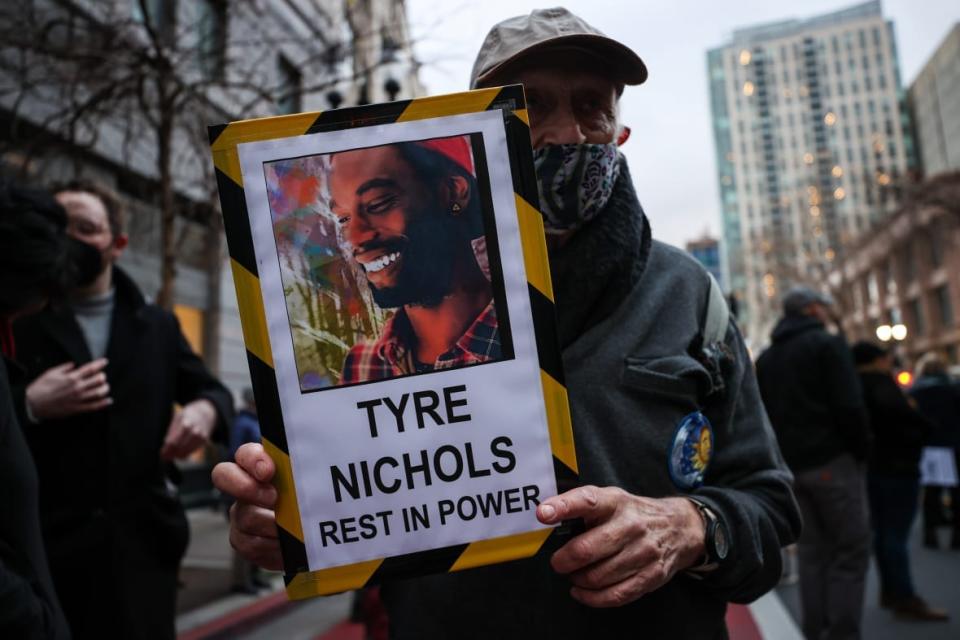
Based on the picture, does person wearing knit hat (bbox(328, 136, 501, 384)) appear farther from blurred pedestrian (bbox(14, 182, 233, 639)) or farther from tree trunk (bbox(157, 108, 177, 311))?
tree trunk (bbox(157, 108, 177, 311))

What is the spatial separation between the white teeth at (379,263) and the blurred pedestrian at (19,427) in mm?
1047

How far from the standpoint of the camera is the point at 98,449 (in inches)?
109

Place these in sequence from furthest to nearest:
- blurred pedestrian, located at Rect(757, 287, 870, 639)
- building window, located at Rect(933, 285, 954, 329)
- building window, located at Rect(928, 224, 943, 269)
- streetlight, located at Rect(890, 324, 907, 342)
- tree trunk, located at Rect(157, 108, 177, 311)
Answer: streetlight, located at Rect(890, 324, 907, 342)
building window, located at Rect(933, 285, 954, 329)
building window, located at Rect(928, 224, 943, 269)
tree trunk, located at Rect(157, 108, 177, 311)
blurred pedestrian, located at Rect(757, 287, 870, 639)

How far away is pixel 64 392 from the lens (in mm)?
2576

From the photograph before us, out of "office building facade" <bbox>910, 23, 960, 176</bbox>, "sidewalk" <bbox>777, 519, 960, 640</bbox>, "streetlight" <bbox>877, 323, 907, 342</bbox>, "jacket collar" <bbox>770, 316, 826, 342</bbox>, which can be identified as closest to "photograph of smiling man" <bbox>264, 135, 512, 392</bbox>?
"jacket collar" <bbox>770, 316, 826, 342</bbox>

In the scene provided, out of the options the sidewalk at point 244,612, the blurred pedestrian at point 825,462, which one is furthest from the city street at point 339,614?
the blurred pedestrian at point 825,462

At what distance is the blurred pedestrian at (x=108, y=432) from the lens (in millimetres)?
2633

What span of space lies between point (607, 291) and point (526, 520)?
0.58 m

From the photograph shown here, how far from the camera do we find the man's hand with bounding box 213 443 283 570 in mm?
1131

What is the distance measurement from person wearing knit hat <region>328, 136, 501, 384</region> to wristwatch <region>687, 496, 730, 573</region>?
0.50m

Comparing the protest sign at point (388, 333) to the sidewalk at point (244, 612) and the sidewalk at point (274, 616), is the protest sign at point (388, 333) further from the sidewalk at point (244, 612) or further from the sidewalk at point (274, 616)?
the sidewalk at point (244, 612)

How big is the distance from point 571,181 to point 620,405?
0.45 metres

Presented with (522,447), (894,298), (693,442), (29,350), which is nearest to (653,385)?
(693,442)

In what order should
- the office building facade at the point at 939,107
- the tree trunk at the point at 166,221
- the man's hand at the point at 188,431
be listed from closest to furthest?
the man's hand at the point at 188,431, the tree trunk at the point at 166,221, the office building facade at the point at 939,107
